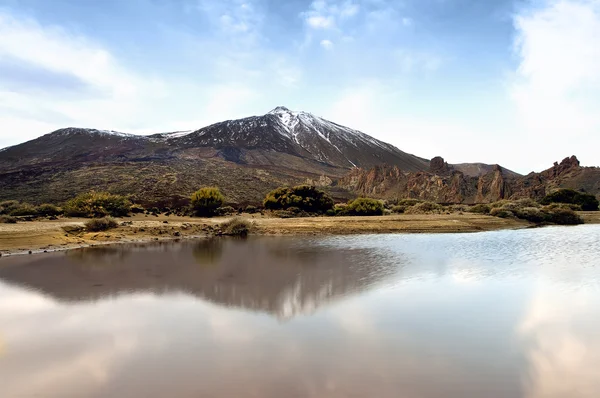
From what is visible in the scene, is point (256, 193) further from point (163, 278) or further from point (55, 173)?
point (163, 278)

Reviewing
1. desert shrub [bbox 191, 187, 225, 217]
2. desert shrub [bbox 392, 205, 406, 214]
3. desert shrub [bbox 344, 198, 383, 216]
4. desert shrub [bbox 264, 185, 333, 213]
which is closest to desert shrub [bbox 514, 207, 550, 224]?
desert shrub [bbox 392, 205, 406, 214]

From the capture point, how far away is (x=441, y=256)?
19344 millimetres

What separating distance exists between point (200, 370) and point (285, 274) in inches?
336

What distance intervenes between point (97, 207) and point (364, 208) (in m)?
24.1

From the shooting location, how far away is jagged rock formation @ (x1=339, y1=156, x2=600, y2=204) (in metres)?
69.6

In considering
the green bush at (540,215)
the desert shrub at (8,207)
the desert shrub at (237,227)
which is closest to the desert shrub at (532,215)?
the green bush at (540,215)

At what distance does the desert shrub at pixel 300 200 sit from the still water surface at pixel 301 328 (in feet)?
83.3

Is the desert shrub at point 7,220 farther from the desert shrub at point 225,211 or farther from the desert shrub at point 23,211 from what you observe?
the desert shrub at point 225,211

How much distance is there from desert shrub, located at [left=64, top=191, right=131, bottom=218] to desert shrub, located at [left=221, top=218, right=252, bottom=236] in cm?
929

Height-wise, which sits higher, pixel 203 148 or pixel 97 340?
pixel 203 148

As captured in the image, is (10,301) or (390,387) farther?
(10,301)

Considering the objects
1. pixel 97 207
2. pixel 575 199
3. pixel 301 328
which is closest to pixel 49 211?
pixel 97 207

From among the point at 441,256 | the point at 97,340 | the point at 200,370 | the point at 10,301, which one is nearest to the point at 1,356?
the point at 97,340

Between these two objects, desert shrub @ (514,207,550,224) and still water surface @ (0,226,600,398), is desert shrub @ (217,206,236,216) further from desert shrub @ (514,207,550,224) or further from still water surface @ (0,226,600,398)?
desert shrub @ (514,207,550,224)
